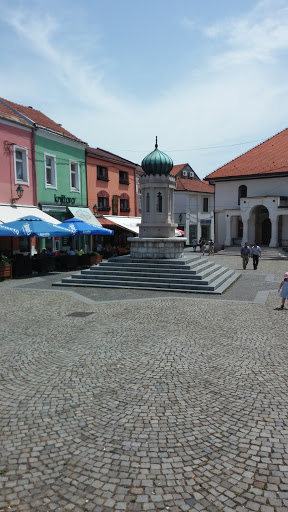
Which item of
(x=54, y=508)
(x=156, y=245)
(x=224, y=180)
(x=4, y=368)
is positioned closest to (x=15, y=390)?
(x=4, y=368)

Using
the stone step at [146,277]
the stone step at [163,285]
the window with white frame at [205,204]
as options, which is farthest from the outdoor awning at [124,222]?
the window with white frame at [205,204]

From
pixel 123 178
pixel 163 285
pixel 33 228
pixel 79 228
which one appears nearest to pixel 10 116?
pixel 79 228

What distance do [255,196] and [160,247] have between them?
2392 cm

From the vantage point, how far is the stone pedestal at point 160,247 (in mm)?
16812

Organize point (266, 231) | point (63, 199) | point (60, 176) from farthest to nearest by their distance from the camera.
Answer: point (266, 231) < point (63, 199) < point (60, 176)

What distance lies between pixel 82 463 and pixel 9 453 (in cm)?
87

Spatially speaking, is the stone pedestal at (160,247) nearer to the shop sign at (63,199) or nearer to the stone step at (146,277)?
the stone step at (146,277)

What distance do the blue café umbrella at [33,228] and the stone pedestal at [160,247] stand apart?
159 inches

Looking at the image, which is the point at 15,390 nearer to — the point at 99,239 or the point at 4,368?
the point at 4,368

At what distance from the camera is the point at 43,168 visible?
22.8 m

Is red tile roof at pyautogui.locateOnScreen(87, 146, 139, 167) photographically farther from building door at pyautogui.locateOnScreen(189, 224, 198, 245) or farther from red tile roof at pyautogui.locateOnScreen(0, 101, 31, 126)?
building door at pyautogui.locateOnScreen(189, 224, 198, 245)

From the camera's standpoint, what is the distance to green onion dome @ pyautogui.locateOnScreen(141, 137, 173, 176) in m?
17.6

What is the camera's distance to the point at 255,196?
37.5 metres

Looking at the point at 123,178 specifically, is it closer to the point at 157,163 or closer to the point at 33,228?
the point at 157,163
